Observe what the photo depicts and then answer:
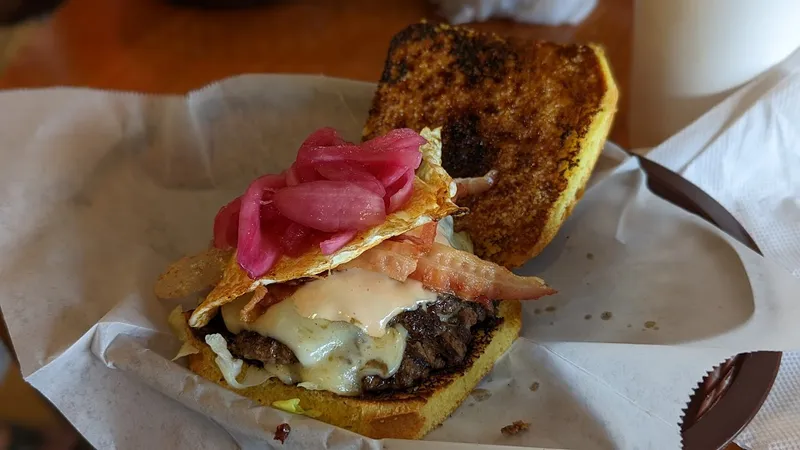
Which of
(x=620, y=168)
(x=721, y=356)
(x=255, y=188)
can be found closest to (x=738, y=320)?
(x=721, y=356)

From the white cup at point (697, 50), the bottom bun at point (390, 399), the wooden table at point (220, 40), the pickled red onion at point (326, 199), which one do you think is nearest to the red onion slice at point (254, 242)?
the pickled red onion at point (326, 199)

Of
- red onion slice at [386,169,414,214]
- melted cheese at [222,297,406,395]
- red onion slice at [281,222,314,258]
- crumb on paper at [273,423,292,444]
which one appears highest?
red onion slice at [386,169,414,214]

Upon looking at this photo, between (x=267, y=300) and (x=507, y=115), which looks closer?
(x=267, y=300)

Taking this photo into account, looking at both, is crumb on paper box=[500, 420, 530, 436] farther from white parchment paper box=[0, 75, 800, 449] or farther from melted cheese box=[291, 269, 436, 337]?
melted cheese box=[291, 269, 436, 337]

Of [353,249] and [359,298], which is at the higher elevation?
[353,249]

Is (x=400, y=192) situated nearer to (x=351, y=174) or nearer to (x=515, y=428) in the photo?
(x=351, y=174)

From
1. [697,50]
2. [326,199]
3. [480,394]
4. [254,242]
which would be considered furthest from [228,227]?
[697,50]

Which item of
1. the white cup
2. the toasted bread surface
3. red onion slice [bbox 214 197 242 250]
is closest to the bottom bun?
red onion slice [bbox 214 197 242 250]
